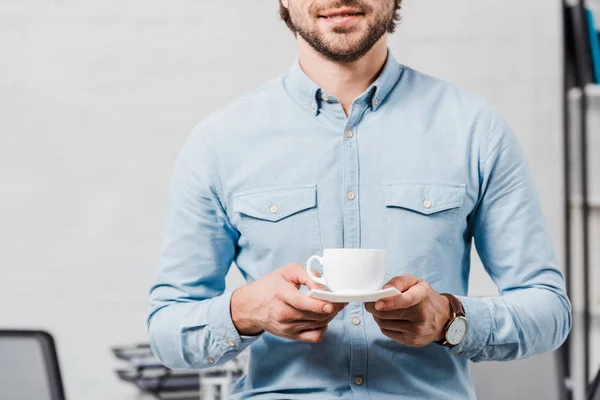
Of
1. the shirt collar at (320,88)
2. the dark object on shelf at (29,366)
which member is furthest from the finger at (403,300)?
the dark object on shelf at (29,366)

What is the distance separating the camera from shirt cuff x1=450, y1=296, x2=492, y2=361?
106 cm

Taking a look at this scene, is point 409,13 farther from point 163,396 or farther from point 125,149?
point 163,396

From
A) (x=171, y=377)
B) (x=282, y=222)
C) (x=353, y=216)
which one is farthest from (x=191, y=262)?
(x=171, y=377)

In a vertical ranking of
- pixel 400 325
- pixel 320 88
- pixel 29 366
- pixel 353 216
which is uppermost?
pixel 320 88

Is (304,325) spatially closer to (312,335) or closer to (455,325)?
(312,335)

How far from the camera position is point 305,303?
90 centimetres

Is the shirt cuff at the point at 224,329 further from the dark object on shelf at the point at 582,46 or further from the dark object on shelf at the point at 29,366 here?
the dark object on shelf at the point at 582,46

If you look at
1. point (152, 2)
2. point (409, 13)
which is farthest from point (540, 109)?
point (152, 2)

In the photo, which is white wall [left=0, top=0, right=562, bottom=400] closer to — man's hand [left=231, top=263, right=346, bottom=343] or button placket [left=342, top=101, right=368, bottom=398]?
button placket [left=342, top=101, right=368, bottom=398]

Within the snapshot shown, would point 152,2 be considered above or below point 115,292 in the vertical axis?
above

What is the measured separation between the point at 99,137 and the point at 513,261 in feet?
6.11

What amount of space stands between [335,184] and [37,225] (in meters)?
1.76

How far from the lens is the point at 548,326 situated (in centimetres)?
114

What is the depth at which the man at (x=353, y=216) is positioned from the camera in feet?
3.70
